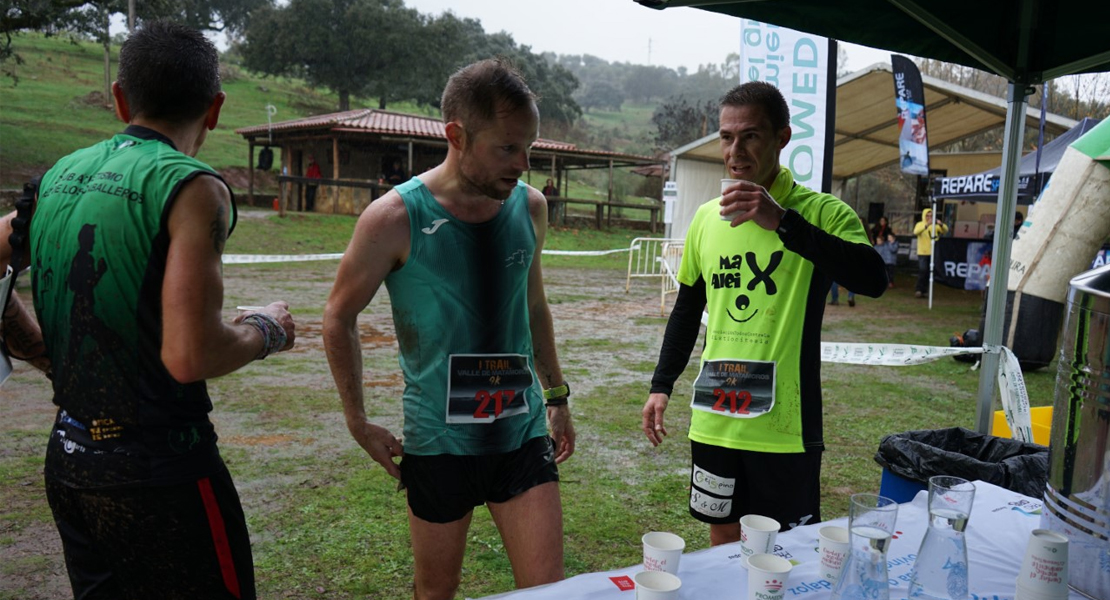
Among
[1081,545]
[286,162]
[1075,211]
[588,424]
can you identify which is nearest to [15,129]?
[286,162]

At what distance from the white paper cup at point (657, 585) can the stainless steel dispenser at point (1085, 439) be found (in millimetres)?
837

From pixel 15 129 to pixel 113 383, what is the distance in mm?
35063

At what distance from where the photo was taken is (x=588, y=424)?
5.99 m

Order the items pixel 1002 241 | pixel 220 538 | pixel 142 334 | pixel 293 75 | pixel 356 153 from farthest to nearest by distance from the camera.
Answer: pixel 293 75
pixel 356 153
pixel 1002 241
pixel 220 538
pixel 142 334

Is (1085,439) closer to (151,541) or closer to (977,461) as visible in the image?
(977,461)

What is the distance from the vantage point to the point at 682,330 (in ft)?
9.60

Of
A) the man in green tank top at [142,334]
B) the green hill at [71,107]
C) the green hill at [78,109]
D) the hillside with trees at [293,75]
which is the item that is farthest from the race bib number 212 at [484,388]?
the green hill at [71,107]

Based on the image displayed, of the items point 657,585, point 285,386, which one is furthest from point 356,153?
point 657,585

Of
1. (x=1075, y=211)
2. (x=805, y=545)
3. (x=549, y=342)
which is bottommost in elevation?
(x=805, y=545)

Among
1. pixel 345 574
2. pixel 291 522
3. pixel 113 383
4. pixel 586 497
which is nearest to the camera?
pixel 113 383

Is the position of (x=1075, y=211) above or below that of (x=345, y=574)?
above

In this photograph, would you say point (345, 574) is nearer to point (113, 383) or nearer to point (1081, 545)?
point (113, 383)

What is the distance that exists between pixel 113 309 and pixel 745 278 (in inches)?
73.2

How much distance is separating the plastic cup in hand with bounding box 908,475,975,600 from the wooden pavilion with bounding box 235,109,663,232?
24201 millimetres
